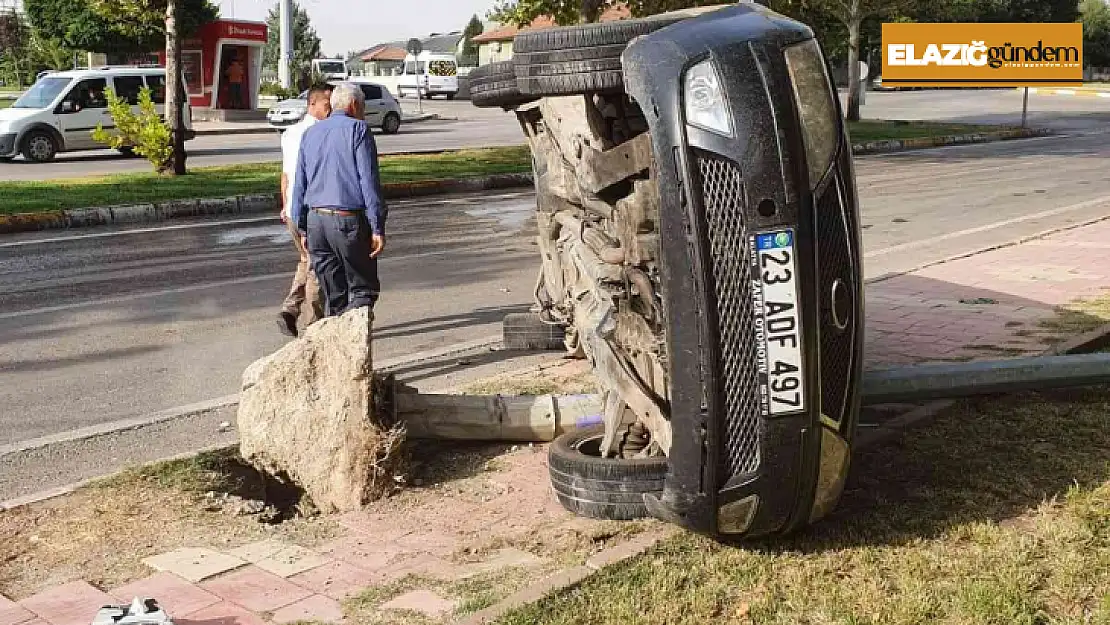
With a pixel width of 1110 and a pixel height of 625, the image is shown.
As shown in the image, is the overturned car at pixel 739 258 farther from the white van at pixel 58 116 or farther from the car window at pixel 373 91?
the car window at pixel 373 91

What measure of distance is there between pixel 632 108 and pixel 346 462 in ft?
5.91

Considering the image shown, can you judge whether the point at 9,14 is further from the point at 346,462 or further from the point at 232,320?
the point at 346,462

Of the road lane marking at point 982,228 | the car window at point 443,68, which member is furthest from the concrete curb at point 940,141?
the car window at point 443,68

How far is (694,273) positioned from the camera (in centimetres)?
363

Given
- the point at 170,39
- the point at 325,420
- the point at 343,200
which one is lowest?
the point at 325,420

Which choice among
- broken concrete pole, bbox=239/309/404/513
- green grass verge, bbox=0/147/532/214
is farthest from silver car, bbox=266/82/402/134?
broken concrete pole, bbox=239/309/404/513

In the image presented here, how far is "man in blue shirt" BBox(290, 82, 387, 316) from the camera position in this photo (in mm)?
6473

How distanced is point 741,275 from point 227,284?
7.54 metres

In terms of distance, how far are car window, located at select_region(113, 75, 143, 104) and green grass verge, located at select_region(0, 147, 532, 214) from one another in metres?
6.77

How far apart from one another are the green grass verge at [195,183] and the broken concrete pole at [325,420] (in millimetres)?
10930

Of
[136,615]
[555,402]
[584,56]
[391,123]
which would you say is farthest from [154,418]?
[391,123]

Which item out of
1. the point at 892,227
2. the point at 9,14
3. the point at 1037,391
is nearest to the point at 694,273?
the point at 1037,391

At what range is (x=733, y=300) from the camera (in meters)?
3.61

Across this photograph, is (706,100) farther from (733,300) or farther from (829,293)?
(829,293)
